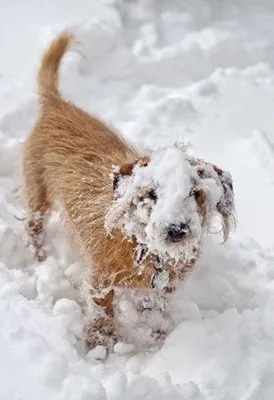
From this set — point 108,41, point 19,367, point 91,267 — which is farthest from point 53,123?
point 108,41

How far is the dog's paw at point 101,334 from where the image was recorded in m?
2.80

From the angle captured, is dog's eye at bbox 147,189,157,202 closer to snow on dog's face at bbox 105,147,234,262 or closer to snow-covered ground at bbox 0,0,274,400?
snow on dog's face at bbox 105,147,234,262

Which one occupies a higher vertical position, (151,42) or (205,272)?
(151,42)

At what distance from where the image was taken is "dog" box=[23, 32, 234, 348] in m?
2.22

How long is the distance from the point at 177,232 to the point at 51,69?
140 cm

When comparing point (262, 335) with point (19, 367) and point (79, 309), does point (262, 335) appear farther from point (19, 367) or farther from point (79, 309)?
point (19, 367)

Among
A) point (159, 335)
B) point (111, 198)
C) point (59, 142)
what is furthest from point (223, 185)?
point (59, 142)

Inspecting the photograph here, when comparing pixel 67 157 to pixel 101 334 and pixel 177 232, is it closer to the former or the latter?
pixel 101 334

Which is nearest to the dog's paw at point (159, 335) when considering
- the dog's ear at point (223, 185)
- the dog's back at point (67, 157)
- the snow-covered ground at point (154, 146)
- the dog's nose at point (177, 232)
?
the snow-covered ground at point (154, 146)

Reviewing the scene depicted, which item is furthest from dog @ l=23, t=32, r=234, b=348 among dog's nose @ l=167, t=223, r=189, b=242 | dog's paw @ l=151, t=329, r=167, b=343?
dog's paw @ l=151, t=329, r=167, b=343

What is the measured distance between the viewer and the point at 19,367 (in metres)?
2.29

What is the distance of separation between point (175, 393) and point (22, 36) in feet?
9.67

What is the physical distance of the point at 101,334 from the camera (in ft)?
9.22

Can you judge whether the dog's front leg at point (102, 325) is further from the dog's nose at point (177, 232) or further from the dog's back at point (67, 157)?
the dog's nose at point (177, 232)
